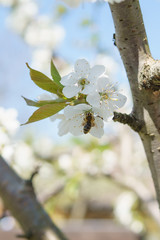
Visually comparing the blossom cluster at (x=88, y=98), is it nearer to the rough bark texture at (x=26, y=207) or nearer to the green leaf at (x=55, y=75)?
the green leaf at (x=55, y=75)

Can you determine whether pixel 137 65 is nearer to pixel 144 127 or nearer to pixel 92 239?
pixel 144 127

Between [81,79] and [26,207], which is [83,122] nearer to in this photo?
[81,79]

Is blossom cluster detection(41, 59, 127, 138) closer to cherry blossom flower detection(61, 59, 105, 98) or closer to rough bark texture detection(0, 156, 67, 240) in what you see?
cherry blossom flower detection(61, 59, 105, 98)

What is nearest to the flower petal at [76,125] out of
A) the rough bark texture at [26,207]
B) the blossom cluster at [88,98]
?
the blossom cluster at [88,98]

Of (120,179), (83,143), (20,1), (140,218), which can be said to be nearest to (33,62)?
(20,1)

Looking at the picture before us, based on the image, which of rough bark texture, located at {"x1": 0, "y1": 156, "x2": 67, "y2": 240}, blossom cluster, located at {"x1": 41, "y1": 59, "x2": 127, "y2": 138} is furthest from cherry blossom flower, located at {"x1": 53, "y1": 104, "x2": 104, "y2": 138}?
rough bark texture, located at {"x1": 0, "y1": 156, "x2": 67, "y2": 240}

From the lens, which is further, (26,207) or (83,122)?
(26,207)

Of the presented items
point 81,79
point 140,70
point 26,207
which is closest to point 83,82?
point 81,79
